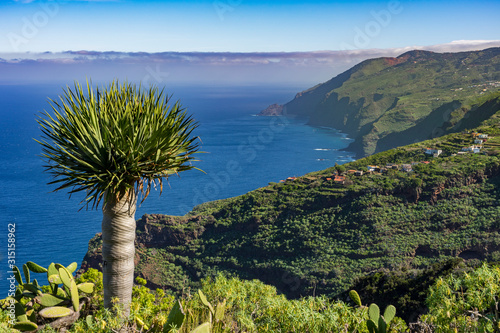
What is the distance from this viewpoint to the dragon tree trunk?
648cm

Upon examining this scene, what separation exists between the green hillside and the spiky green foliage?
38.3 metres

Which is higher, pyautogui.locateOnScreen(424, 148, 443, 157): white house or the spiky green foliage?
the spiky green foliage

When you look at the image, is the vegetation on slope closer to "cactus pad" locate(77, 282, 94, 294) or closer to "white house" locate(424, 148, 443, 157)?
"cactus pad" locate(77, 282, 94, 294)

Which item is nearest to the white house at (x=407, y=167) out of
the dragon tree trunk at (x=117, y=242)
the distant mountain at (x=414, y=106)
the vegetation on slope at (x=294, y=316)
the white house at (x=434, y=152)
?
the white house at (x=434, y=152)

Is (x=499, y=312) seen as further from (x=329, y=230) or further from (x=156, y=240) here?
(x=156, y=240)

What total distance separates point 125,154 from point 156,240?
54273mm

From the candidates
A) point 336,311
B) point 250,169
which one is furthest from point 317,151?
point 336,311

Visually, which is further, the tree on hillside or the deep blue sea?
the deep blue sea

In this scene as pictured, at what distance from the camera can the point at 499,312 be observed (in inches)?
288

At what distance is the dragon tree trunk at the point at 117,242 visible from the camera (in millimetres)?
6477

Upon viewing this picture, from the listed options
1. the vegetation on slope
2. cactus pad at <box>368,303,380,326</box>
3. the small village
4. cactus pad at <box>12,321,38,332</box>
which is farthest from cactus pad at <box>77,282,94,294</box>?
the small village

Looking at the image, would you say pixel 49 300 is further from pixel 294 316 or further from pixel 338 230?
pixel 338 230

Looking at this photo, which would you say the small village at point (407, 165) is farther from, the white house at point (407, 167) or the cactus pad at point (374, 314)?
→ the cactus pad at point (374, 314)

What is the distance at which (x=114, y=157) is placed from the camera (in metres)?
6.33
